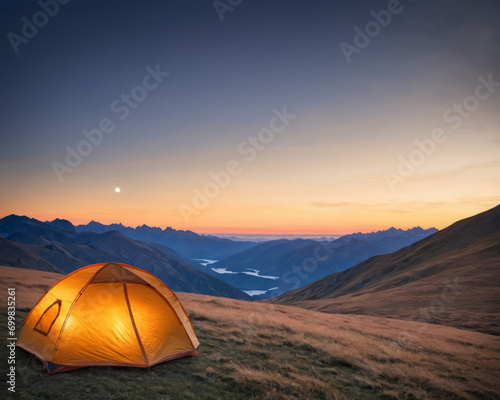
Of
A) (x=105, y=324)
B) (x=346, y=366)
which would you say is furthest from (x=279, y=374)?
(x=105, y=324)

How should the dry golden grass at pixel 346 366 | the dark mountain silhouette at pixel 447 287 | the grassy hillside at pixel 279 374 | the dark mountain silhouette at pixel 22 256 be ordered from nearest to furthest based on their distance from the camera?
the grassy hillside at pixel 279 374 < the dry golden grass at pixel 346 366 < the dark mountain silhouette at pixel 447 287 < the dark mountain silhouette at pixel 22 256

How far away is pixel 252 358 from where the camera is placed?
12.3 meters

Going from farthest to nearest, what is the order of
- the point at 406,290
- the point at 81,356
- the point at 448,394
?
the point at 406,290, the point at 448,394, the point at 81,356

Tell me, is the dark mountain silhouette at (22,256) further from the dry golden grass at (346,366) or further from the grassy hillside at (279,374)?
the grassy hillside at (279,374)

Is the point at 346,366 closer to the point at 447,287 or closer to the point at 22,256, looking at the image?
the point at 447,287

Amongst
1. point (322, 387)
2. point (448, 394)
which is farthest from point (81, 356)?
point (448, 394)

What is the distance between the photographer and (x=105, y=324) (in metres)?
10.2

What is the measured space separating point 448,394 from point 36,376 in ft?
48.0

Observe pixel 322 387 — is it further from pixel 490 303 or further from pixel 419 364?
pixel 490 303

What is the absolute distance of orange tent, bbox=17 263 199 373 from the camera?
380 inches

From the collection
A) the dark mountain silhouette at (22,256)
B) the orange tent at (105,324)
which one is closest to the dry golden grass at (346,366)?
the orange tent at (105,324)

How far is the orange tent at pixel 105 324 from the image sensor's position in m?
9.66

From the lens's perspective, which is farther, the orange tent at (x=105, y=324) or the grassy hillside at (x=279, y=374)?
the orange tent at (x=105, y=324)

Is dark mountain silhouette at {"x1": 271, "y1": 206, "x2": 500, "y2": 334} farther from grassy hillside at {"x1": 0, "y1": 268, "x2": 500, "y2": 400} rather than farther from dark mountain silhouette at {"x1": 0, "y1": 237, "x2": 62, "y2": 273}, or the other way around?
dark mountain silhouette at {"x1": 0, "y1": 237, "x2": 62, "y2": 273}
